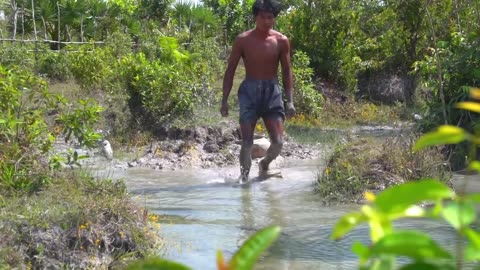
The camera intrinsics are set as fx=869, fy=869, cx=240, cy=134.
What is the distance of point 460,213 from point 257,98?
7290 mm

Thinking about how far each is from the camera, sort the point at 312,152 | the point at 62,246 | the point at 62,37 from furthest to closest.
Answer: the point at 62,37, the point at 312,152, the point at 62,246

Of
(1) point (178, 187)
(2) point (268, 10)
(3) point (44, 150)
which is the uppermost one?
(2) point (268, 10)

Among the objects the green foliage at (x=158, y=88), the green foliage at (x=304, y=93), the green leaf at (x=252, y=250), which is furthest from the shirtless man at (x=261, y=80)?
the green leaf at (x=252, y=250)

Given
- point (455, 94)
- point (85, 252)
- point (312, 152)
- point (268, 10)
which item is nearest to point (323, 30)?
point (312, 152)

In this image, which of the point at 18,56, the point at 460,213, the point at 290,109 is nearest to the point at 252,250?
the point at 460,213

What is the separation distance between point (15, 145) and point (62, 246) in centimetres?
139

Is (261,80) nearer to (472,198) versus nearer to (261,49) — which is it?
(261,49)

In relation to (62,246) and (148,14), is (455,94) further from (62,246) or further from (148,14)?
(148,14)

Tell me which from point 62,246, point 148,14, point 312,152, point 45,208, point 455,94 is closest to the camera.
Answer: point 62,246

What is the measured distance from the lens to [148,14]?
22031mm

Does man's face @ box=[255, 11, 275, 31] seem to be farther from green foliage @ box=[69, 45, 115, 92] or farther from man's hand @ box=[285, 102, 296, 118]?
green foliage @ box=[69, 45, 115, 92]

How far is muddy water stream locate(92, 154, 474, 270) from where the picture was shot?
4.97m

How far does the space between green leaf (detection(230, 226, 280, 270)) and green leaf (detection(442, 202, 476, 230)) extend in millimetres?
210

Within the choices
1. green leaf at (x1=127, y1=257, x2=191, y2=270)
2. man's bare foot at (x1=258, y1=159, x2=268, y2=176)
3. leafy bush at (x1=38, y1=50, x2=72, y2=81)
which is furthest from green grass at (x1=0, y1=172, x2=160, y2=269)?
leafy bush at (x1=38, y1=50, x2=72, y2=81)
